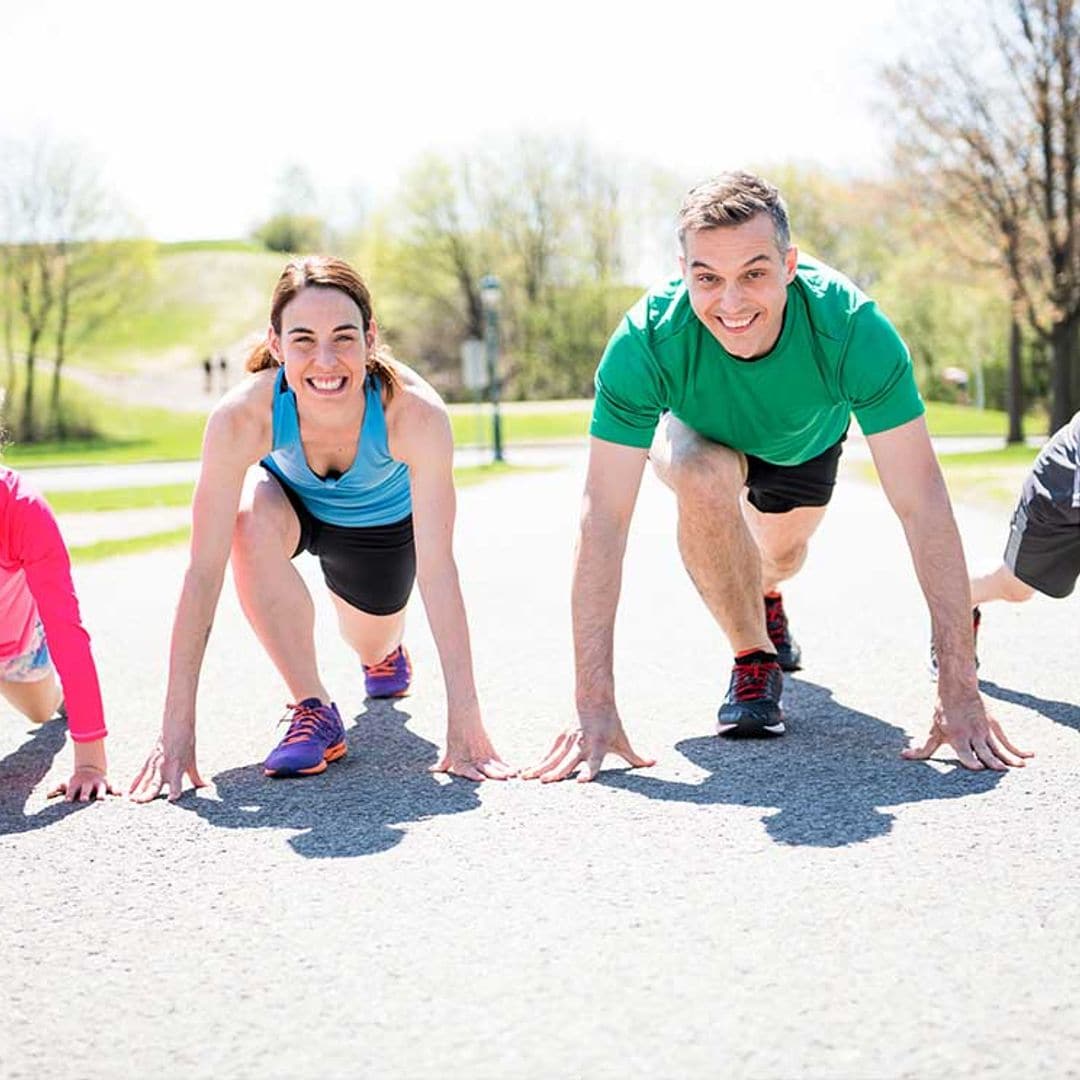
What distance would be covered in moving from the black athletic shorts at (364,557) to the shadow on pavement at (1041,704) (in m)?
2.13

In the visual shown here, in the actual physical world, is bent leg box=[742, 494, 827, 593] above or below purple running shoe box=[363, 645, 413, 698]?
above

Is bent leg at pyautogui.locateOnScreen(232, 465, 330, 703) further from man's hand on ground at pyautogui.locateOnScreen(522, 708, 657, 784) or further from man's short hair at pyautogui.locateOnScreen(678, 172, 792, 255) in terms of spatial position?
man's short hair at pyautogui.locateOnScreen(678, 172, 792, 255)

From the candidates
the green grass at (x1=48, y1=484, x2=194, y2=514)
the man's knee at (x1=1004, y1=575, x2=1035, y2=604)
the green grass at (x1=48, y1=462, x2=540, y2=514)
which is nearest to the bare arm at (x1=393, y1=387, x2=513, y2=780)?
the man's knee at (x1=1004, y1=575, x2=1035, y2=604)

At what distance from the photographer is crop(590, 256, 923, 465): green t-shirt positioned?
14.1 feet

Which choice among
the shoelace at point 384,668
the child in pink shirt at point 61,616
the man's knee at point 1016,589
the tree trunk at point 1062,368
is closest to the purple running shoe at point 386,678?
the shoelace at point 384,668

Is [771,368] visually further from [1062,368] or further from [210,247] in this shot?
[210,247]

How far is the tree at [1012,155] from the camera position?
26.3m

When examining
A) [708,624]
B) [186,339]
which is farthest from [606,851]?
[186,339]

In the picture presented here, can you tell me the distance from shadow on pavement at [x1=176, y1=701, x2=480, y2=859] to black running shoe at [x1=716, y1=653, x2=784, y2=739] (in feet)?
3.06

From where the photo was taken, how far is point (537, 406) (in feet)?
169

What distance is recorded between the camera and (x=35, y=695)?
525 cm

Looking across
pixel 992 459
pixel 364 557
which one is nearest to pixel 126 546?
pixel 364 557

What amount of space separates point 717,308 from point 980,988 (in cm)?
229

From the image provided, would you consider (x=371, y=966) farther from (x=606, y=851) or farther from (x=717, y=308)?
(x=717, y=308)
